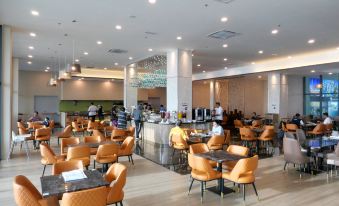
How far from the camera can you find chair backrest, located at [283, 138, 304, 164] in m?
6.02

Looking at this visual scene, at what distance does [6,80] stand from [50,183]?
18.7 feet

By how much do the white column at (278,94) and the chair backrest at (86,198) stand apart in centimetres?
1413

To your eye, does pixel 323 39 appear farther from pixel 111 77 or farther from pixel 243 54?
pixel 111 77

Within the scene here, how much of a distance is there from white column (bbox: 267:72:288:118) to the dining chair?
477 inches

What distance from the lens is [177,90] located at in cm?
1021

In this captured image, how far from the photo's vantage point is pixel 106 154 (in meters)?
5.68

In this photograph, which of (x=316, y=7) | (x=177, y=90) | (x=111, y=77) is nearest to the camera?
(x=316, y=7)

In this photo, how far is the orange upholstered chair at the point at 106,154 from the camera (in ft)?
18.4

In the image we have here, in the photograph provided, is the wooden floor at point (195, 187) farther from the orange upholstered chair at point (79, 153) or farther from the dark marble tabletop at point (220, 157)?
the orange upholstered chair at point (79, 153)

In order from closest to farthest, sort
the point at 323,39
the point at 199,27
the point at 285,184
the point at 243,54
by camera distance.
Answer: the point at 285,184, the point at 199,27, the point at 323,39, the point at 243,54

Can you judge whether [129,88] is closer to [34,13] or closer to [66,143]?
[34,13]

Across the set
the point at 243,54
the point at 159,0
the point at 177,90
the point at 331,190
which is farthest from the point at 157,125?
the point at 331,190

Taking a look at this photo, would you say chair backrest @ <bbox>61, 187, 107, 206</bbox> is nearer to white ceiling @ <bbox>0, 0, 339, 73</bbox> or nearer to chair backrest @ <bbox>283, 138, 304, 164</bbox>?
white ceiling @ <bbox>0, 0, 339, 73</bbox>


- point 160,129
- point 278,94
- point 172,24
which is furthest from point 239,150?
point 278,94
